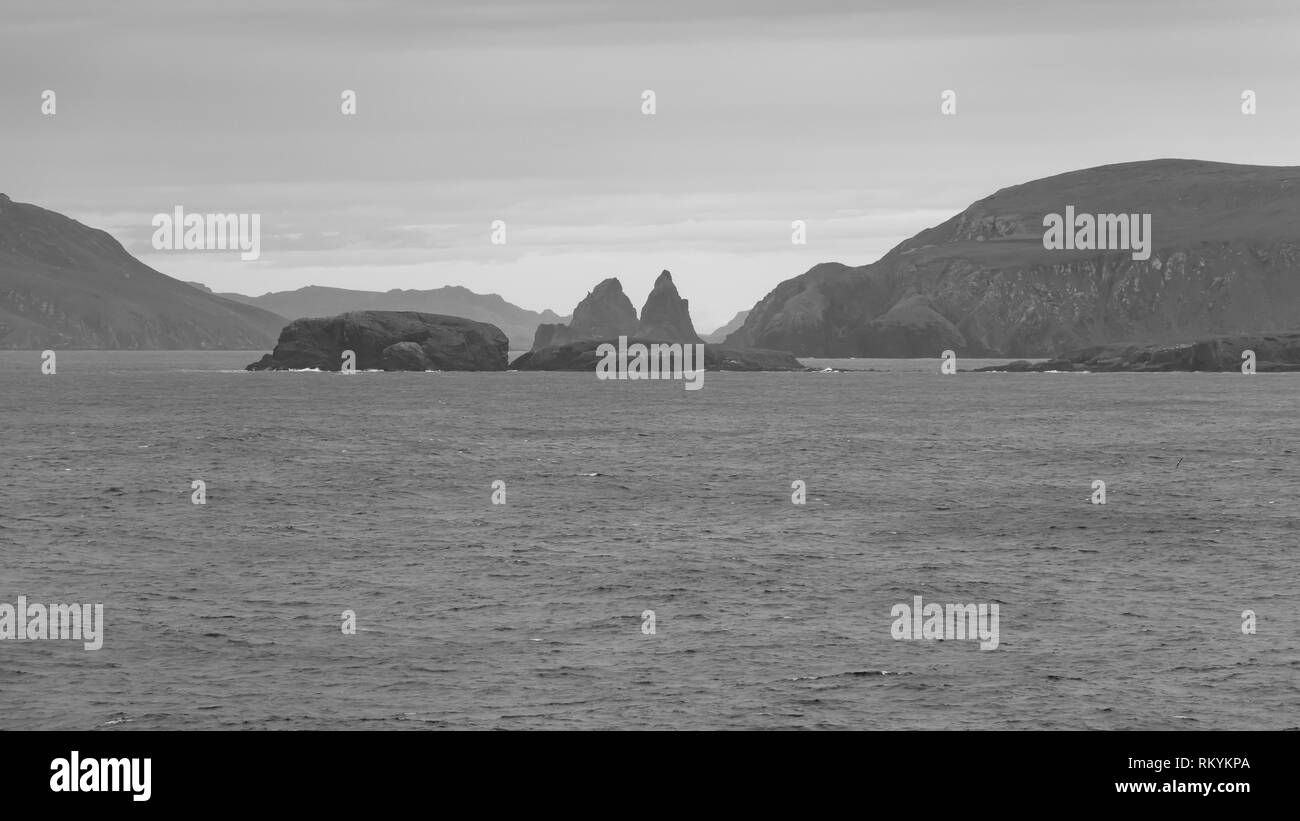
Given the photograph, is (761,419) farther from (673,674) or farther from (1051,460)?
(673,674)

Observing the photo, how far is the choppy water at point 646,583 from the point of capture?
34.7m

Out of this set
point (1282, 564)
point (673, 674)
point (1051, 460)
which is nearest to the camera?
point (673, 674)

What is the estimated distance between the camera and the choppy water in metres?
34.7

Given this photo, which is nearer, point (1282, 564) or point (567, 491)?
point (1282, 564)

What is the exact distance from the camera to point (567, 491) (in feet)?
274

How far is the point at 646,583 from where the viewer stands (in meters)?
51.4

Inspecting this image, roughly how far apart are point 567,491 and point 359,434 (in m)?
49.3
